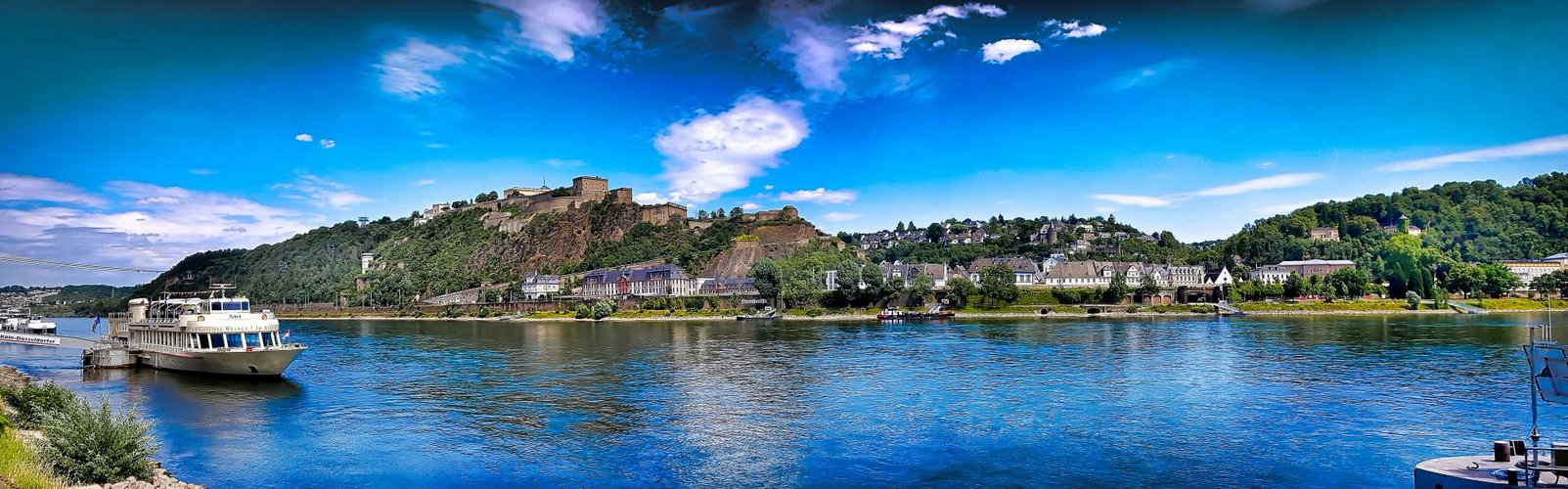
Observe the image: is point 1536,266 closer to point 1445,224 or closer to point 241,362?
point 1445,224

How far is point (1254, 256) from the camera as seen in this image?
4766 inches

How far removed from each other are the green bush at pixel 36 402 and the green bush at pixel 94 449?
5119 mm

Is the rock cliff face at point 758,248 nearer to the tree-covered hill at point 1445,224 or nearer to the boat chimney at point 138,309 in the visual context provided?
the tree-covered hill at point 1445,224

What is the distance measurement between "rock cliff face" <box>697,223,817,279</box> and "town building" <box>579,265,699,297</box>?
19.9 feet

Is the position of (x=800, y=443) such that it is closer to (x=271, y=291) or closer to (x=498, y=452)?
(x=498, y=452)

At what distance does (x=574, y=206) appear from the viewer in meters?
139

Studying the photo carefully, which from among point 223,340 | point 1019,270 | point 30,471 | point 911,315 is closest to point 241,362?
point 223,340

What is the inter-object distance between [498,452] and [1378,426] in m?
20.5

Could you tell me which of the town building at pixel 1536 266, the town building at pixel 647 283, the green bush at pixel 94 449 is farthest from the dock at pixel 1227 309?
the green bush at pixel 94 449

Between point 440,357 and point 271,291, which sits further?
point 271,291

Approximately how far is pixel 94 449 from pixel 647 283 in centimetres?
9147

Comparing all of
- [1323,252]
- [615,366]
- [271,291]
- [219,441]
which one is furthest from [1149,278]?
[271,291]

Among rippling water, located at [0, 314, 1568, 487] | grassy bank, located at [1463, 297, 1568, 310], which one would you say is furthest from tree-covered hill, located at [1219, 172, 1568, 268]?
rippling water, located at [0, 314, 1568, 487]

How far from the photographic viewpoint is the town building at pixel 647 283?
341ft
